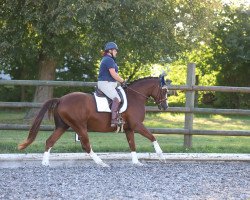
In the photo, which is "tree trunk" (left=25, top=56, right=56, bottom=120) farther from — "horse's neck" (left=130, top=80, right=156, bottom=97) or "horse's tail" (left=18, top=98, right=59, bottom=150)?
"horse's tail" (left=18, top=98, right=59, bottom=150)

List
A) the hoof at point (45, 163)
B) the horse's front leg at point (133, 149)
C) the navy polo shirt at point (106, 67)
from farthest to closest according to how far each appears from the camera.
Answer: the horse's front leg at point (133, 149)
the navy polo shirt at point (106, 67)
the hoof at point (45, 163)

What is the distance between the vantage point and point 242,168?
929cm

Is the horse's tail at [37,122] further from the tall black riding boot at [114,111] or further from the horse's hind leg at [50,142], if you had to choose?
the tall black riding boot at [114,111]

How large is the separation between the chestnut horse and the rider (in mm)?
223

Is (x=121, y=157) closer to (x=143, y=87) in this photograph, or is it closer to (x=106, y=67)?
(x=143, y=87)

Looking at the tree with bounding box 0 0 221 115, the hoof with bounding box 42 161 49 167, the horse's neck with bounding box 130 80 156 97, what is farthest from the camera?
the tree with bounding box 0 0 221 115

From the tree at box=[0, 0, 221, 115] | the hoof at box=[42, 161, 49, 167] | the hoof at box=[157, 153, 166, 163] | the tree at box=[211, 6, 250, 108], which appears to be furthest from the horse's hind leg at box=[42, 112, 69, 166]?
the tree at box=[211, 6, 250, 108]

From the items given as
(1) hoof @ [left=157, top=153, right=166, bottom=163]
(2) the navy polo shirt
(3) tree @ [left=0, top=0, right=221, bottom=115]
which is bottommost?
(1) hoof @ [left=157, top=153, right=166, bottom=163]

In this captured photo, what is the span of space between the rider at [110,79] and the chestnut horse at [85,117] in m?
0.22

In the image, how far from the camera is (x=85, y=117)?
9.12 m

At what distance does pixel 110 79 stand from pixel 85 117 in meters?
0.82

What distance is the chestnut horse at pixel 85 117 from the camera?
904cm

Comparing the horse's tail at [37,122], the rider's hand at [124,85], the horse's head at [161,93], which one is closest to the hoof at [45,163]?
the horse's tail at [37,122]

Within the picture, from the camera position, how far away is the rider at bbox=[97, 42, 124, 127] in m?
9.12
